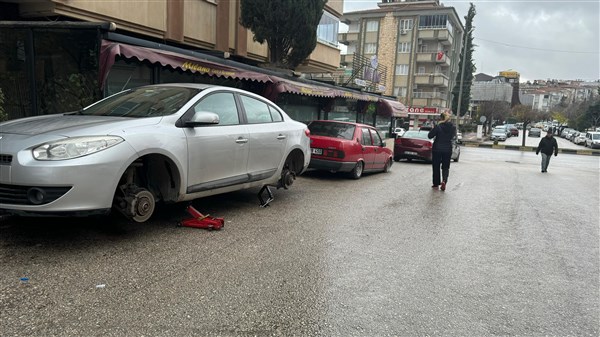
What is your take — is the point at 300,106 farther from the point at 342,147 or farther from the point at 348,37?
the point at 348,37

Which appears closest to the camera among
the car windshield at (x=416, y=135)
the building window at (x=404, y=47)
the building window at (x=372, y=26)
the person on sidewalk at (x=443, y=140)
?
the person on sidewalk at (x=443, y=140)

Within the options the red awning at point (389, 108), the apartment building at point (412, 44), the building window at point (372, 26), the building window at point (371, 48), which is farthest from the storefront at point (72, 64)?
the building window at point (372, 26)

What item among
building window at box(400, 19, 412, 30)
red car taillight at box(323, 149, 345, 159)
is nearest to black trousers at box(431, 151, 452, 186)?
red car taillight at box(323, 149, 345, 159)

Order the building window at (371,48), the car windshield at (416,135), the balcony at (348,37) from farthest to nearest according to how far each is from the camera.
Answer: the balcony at (348,37) < the building window at (371,48) < the car windshield at (416,135)

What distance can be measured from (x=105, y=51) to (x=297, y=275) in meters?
5.74

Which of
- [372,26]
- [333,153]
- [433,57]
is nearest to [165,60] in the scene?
[333,153]

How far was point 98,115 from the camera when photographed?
17.0 ft

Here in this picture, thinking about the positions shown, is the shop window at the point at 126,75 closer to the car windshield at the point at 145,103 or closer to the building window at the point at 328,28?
the car windshield at the point at 145,103

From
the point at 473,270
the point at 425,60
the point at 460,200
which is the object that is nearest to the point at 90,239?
the point at 473,270

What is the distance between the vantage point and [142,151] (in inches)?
176

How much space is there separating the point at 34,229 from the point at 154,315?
2.51 metres

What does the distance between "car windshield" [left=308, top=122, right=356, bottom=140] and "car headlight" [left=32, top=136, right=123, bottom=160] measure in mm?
7094

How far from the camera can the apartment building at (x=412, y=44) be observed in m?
59.0

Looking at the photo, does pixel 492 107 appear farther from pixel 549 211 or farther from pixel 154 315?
pixel 154 315
